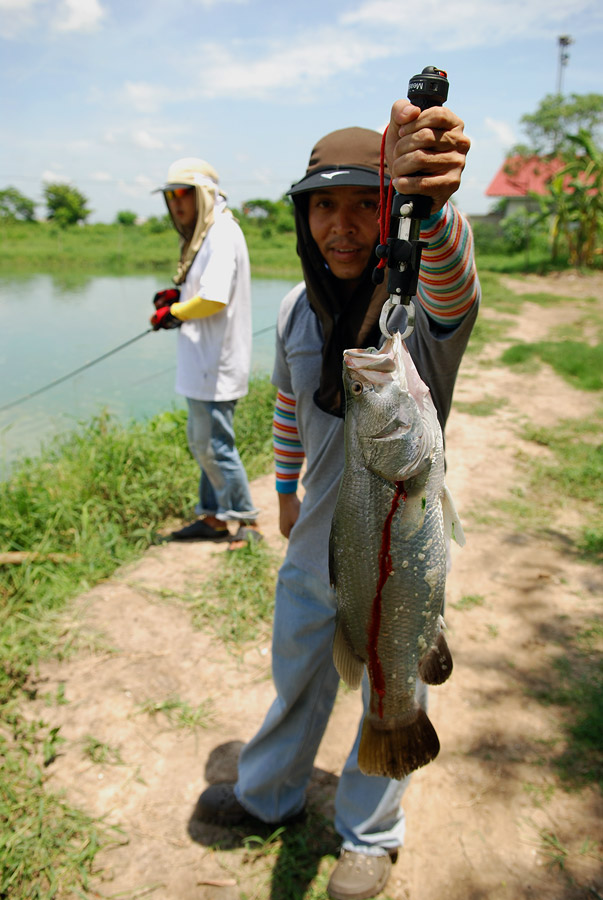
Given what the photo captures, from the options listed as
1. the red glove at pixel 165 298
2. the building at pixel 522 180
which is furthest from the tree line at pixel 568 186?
the red glove at pixel 165 298

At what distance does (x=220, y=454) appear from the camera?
427cm

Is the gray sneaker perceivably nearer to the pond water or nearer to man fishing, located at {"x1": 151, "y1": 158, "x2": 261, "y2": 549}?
man fishing, located at {"x1": 151, "y1": 158, "x2": 261, "y2": 549}

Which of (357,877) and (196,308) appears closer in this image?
(357,877)

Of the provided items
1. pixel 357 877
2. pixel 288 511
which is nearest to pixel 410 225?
pixel 288 511

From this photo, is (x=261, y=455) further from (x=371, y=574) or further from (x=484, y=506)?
(x=371, y=574)

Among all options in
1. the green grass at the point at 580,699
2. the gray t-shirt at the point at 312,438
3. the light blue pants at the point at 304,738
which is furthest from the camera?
the green grass at the point at 580,699

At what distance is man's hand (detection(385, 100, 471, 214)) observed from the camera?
3.91ft

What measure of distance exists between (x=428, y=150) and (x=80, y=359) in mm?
9507

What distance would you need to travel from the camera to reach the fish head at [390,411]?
1.29m

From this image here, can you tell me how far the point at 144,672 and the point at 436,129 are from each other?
293cm

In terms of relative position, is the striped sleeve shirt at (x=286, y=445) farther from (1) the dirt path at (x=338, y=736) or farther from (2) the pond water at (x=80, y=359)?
(2) the pond water at (x=80, y=359)

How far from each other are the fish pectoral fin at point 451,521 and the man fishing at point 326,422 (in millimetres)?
409

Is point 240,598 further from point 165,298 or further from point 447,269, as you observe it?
point 447,269

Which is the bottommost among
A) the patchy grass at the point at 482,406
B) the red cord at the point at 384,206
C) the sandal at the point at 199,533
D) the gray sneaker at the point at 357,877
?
the gray sneaker at the point at 357,877
